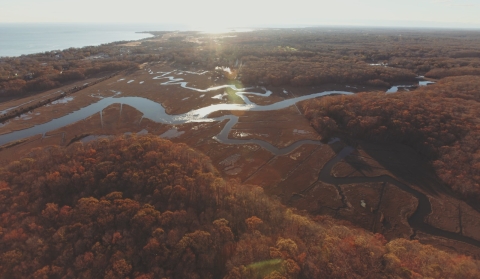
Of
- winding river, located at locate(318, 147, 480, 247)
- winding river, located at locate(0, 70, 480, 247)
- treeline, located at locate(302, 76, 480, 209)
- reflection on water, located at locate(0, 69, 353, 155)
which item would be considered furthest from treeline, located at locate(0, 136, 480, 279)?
reflection on water, located at locate(0, 69, 353, 155)

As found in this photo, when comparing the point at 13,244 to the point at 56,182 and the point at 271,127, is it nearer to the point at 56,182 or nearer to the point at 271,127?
the point at 56,182

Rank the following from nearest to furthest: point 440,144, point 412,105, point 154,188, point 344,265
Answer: point 344,265 → point 154,188 → point 440,144 → point 412,105

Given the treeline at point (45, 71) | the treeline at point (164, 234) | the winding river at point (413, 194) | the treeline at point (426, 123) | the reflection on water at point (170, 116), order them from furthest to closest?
the treeline at point (45, 71), the reflection on water at point (170, 116), the treeline at point (426, 123), the winding river at point (413, 194), the treeline at point (164, 234)

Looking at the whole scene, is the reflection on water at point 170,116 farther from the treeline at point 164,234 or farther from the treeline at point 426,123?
the treeline at point 164,234

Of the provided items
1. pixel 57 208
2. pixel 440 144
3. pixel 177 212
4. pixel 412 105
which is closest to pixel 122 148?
pixel 57 208

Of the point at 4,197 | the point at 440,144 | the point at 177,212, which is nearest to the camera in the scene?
the point at 177,212

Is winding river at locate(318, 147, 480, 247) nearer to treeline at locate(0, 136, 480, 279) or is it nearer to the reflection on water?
treeline at locate(0, 136, 480, 279)

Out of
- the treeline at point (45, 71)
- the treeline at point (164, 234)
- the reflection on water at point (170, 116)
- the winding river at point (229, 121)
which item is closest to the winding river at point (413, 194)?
the winding river at point (229, 121)
